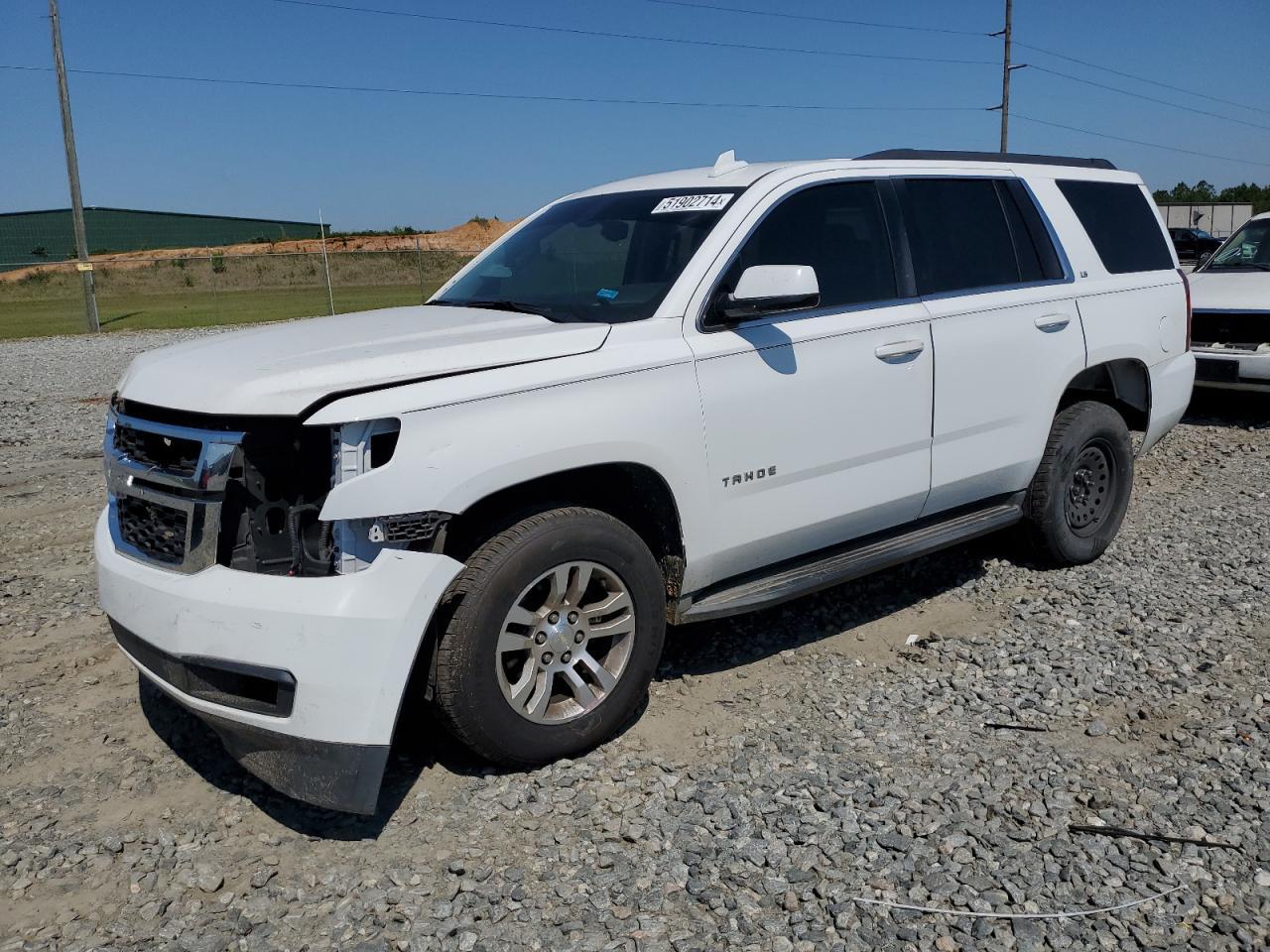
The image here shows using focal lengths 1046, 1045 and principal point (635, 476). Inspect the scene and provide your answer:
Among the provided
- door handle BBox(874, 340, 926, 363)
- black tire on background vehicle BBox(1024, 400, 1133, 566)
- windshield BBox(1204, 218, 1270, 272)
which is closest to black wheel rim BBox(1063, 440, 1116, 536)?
black tire on background vehicle BBox(1024, 400, 1133, 566)

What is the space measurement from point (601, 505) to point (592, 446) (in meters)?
0.42

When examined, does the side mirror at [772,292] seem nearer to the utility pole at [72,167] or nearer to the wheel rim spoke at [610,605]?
the wheel rim spoke at [610,605]

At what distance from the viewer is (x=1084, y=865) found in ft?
9.87

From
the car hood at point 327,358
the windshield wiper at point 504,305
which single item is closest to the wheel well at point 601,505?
the car hood at point 327,358

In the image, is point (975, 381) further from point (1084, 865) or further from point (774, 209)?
point (1084, 865)

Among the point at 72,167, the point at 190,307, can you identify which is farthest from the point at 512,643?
the point at 190,307

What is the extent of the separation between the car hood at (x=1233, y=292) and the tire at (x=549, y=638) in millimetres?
7736

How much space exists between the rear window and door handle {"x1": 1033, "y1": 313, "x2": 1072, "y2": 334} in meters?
0.61

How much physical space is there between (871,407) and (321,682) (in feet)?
7.87

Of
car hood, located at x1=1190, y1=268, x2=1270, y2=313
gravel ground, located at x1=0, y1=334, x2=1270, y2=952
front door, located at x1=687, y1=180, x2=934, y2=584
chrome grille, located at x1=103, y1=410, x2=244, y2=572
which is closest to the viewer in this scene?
gravel ground, located at x1=0, y1=334, x2=1270, y2=952

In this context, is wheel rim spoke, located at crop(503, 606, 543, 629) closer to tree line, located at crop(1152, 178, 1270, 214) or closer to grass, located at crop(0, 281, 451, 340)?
grass, located at crop(0, 281, 451, 340)

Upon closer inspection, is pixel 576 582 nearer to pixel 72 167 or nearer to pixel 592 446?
pixel 592 446

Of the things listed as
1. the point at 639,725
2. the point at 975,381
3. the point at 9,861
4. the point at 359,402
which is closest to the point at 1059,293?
the point at 975,381

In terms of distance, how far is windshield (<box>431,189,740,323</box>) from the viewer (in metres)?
3.95
